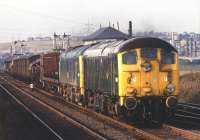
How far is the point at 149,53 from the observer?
64.2ft

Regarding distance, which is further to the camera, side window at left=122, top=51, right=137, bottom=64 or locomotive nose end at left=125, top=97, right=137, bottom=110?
side window at left=122, top=51, right=137, bottom=64

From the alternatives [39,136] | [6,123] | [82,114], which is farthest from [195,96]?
[39,136]

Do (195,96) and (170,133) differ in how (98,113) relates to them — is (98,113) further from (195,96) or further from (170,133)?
(195,96)

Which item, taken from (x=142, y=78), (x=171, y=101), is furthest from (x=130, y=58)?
(x=171, y=101)

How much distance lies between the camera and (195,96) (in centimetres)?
3522

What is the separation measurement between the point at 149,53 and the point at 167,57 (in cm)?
75

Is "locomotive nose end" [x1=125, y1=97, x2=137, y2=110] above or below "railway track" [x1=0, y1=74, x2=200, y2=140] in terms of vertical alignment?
above

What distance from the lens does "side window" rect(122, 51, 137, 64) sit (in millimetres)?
19422

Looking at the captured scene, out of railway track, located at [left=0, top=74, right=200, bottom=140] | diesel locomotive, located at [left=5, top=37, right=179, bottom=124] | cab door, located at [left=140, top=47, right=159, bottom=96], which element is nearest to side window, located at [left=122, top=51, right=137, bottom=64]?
diesel locomotive, located at [left=5, top=37, right=179, bottom=124]

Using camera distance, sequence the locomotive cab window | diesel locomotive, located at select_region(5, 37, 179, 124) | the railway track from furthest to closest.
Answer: the locomotive cab window
diesel locomotive, located at select_region(5, 37, 179, 124)
the railway track

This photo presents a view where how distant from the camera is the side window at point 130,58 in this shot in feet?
63.7

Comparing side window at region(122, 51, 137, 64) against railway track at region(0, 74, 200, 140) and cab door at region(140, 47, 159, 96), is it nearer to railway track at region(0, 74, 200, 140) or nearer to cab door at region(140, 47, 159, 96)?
cab door at region(140, 47, 159, 96)

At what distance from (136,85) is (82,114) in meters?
7.38

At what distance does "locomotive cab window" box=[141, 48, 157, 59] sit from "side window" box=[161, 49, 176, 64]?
329 millimetres
